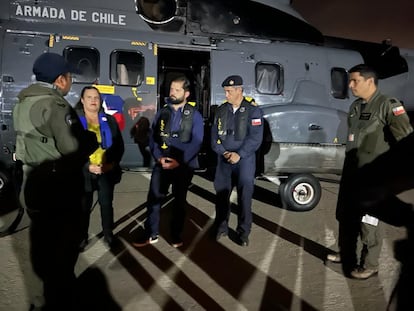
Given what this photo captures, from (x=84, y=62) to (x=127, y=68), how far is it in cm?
70

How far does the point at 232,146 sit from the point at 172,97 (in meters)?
0.93

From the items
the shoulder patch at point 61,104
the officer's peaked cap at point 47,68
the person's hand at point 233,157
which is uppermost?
the officer's peaked cap at point 47,68

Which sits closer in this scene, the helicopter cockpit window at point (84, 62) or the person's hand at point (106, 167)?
the person's hand at point (106, 167)

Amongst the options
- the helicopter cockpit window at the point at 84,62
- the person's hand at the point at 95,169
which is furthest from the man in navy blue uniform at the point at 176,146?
the helicopter cockpit window at the point at 84,62

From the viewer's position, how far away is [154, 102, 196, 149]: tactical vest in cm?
411

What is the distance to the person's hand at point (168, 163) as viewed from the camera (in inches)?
159

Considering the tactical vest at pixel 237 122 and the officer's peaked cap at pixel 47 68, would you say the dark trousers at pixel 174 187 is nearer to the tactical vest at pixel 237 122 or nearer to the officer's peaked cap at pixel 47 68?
the tactical vest at pixel 237 122

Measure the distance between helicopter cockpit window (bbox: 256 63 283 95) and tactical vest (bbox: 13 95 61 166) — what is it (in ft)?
16.2

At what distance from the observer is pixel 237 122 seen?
4.30 metres

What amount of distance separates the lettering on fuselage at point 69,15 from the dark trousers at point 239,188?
11.2 ft

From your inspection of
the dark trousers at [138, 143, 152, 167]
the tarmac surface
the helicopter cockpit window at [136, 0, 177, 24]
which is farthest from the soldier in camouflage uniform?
the helicopter cockpit window at [136, 0, 177, 24]

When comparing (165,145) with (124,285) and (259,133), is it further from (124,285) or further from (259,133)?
(124,285)


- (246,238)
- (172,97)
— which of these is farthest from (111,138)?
(246,238)

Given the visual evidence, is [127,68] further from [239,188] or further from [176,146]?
[239,188]
